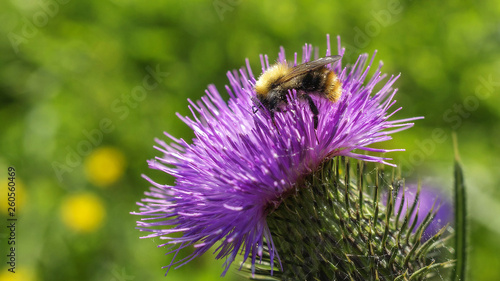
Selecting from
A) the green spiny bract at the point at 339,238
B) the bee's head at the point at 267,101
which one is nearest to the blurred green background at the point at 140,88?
the green spiny bract at the point at 339,238

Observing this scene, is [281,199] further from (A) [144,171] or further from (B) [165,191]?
(A) [144,171]

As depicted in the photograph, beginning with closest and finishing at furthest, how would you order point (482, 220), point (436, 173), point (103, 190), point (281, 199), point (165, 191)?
point (281, 199) < point (165, 191) < point (482, 220) < point (436, 173) < point (103, 190)

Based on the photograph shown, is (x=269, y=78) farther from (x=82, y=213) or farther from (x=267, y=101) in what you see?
(x=82, y=213)

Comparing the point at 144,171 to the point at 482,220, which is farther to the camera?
the point at 144,171

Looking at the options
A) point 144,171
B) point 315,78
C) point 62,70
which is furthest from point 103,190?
point 315,78

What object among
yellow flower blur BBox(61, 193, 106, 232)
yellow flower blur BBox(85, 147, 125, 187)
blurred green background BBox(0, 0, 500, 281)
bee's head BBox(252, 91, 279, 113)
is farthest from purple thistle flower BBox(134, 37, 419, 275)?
yellow flower blur BBox(85, 147, 125, 187)

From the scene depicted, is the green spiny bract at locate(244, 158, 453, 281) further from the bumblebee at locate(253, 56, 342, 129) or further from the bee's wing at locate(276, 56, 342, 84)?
the bee's wing at locate(276, 56, 342, 84)
